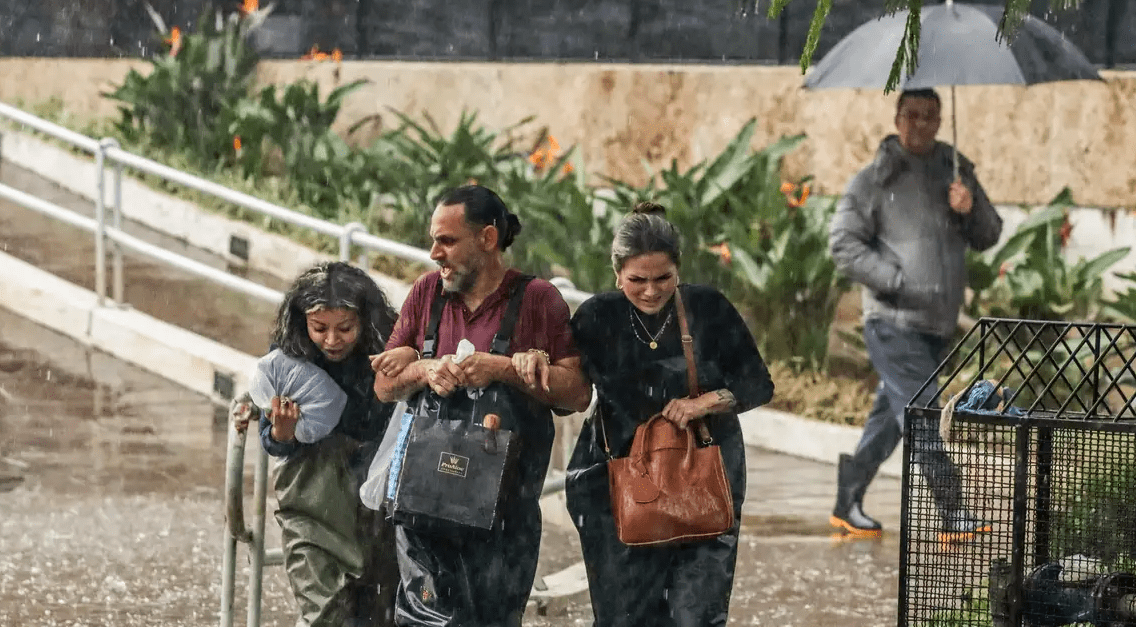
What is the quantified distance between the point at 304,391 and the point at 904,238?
12.5 feet

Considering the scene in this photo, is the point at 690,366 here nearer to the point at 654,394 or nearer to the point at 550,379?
the point at 654,394

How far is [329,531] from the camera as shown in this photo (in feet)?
20.8

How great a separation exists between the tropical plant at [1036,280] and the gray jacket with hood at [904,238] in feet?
9.04

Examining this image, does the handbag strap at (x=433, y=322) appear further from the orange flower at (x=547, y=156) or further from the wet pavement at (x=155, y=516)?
the orange flower at (x=547, y=156)

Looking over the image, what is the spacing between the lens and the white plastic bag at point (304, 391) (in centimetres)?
621

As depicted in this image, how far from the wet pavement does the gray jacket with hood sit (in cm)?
103

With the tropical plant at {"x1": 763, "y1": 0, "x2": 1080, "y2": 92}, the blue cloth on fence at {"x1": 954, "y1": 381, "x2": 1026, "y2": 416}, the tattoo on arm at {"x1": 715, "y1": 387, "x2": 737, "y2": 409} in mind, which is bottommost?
the tattoo on arm at {"x1": 715, "y1": 387, "x2": 737, "y2": 409}

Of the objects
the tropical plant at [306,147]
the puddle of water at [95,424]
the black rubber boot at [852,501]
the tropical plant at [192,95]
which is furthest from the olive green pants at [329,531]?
the tropical plant at [192,95]

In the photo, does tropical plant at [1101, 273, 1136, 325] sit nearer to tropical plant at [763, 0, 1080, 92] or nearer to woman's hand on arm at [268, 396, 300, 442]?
woman's hand on arm at [268, 396, 300, 442]

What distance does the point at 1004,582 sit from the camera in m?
5.37

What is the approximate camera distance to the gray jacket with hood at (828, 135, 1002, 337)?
908 cm

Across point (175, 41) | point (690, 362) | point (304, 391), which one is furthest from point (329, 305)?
point (175, 41)

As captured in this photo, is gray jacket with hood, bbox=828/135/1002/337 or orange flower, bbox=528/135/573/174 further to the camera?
orange flower, bbox=528/135/573/174

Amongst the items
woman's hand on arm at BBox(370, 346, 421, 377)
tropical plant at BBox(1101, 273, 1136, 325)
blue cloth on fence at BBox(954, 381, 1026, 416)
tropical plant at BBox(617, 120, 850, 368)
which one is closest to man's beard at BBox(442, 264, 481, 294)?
woman's hand on arm at BBox(370, 346, 421, 377)
